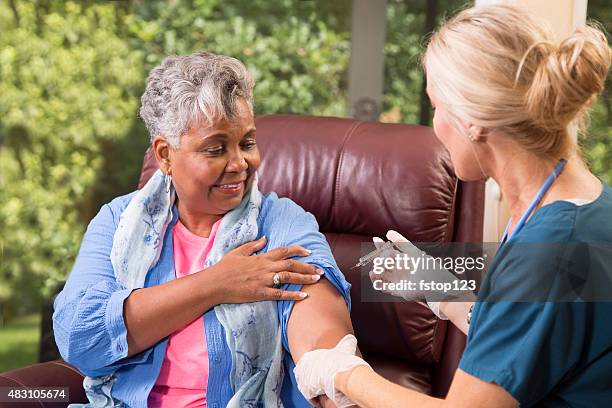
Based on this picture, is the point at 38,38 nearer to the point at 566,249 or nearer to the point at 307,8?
the point at 307,8

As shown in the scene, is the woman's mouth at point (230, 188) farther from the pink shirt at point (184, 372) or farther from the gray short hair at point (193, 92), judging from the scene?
the pink shirt at point (184, 372)

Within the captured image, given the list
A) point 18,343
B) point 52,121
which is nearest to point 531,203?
point 52,121

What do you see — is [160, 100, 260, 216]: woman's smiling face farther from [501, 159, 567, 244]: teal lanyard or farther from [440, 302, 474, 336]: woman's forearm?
[501, 159, 567, 244]: teal lanyard

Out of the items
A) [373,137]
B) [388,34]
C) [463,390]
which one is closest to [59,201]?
[388,34]

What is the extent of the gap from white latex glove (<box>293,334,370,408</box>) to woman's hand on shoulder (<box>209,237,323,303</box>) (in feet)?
0.66

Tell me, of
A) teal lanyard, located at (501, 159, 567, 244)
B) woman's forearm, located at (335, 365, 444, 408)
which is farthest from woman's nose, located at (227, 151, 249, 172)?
teal lanyard, located at (501, 159, 567, 244)

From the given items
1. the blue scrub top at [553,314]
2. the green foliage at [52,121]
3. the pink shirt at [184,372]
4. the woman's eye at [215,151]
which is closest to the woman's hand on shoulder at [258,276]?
the pink shirt at [184,372]

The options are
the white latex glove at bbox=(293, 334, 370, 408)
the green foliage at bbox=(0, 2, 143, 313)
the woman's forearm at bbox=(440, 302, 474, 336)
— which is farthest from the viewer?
the green foliage at bbox=(0, 2, 143, 313)

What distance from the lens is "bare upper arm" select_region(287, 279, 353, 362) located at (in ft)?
5.51

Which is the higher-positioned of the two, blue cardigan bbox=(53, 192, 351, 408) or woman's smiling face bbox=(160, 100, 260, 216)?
woman's smiling face bbox=(160, 100, 260, 216)

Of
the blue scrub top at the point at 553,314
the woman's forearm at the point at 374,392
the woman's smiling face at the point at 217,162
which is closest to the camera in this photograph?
the blue scrub top at the point at 553,314

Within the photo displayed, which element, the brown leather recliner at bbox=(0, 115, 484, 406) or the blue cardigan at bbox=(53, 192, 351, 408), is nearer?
the blue cardigan at bbox=(53, 192, 351, 408)

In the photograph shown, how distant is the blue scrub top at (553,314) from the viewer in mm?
1167

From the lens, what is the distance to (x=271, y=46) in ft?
12.0
